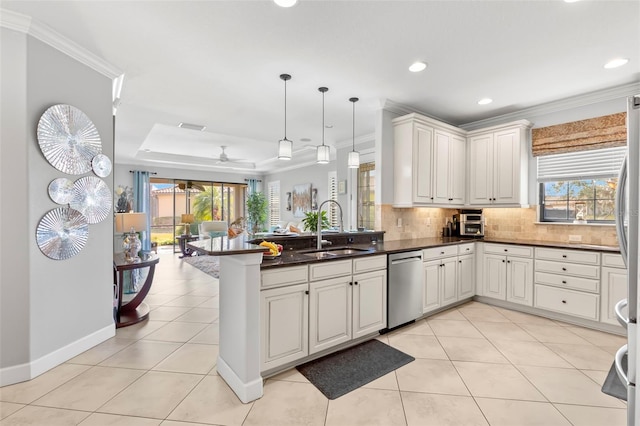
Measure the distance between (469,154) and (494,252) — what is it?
1.50m

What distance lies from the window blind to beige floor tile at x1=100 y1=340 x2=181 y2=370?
16.3ft

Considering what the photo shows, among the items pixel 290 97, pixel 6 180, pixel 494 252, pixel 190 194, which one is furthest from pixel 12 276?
pixel 190 194

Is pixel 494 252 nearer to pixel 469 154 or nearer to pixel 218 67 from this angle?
pixel 469 154

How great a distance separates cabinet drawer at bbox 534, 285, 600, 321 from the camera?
3225 mm

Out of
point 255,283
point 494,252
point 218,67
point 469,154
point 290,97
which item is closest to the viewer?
point 255,283

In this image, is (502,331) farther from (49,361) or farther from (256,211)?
(256,211)

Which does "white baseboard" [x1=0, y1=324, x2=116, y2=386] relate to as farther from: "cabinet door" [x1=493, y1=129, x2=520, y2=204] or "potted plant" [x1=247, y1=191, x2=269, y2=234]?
"potted plant" [x1=247, y1=191, x2=269, y2=234]

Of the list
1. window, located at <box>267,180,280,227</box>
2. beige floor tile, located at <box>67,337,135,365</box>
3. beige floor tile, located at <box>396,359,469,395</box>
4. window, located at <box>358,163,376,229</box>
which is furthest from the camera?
window, located at <box>267,180,280,227</box>

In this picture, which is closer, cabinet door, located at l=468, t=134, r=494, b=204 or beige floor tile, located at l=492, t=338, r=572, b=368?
beige floor tile, located at l=492, t=338, r=572, b=368

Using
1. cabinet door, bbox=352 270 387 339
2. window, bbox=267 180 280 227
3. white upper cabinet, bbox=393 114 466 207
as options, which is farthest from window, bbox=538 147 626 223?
window, bbox=267 180 280 227

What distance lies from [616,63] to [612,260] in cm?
195

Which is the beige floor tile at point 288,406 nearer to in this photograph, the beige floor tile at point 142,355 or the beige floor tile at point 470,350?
the beige floor tile at point 142,355

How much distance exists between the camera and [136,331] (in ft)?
10.5

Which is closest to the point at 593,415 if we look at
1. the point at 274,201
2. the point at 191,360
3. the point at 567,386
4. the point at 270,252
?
the point at 567,386
